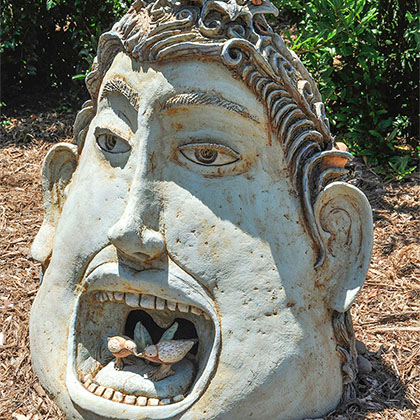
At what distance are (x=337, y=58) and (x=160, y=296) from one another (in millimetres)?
3734

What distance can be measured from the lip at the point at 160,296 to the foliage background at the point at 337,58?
2.84m

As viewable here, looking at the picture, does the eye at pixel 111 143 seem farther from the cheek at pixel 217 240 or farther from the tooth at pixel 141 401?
the tooth at pixel 141 401

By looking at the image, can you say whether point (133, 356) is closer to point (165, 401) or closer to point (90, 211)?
point (165, 401)

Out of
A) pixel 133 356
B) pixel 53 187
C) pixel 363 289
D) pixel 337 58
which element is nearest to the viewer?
pixel 133 356

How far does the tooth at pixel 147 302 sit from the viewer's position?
305 cm

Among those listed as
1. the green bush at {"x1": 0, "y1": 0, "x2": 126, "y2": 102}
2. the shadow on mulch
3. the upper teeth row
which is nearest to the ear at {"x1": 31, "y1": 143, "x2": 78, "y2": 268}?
the upper teeth row

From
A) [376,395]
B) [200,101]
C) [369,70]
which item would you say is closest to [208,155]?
→ [200,101]

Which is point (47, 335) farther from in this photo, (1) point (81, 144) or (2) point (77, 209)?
(1) point (81, 144)

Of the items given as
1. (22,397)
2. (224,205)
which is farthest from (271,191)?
(22,397)

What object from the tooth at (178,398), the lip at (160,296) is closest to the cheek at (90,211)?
the lip at (160,296)

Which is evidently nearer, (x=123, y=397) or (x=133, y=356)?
(x=123, y=397)

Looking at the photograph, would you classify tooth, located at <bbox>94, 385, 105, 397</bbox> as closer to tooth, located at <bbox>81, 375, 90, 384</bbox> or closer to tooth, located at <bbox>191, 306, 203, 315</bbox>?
tooth, located at <bbox>81, 375, 90, 384</bbox>

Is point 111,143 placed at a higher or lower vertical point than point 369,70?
lower

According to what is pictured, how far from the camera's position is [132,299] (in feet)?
10.1
